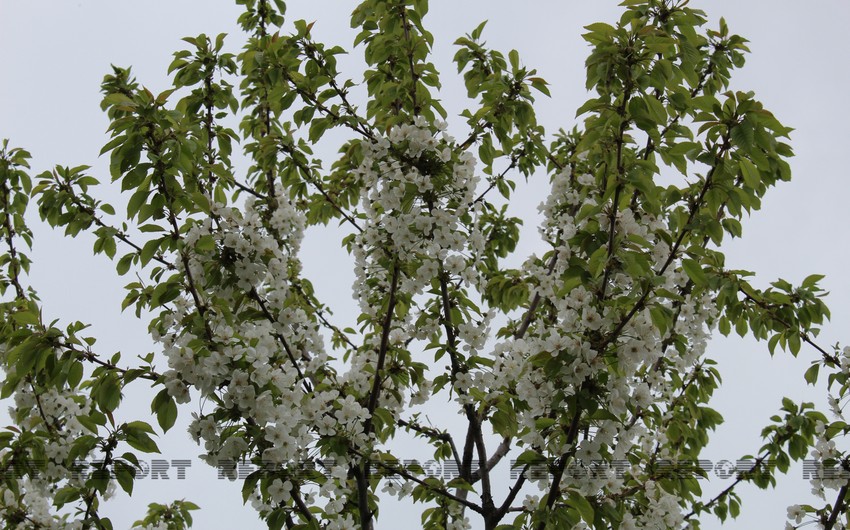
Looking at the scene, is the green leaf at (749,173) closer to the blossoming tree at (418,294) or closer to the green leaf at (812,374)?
the blossoming tree at (418,294)

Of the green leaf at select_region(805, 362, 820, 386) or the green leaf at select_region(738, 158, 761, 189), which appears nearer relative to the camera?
the green leaf at select_region(738, 158, 761, 189)

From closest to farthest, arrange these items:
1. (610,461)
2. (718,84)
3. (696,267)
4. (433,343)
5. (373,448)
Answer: (696,267), (610,461), (373,448), (433,343), (718,84)

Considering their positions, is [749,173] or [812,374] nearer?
[749,173]

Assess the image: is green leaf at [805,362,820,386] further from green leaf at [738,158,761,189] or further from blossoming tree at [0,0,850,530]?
green leaf at [738,158,761,189]

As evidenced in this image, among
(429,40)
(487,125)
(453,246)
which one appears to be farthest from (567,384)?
(429,40)

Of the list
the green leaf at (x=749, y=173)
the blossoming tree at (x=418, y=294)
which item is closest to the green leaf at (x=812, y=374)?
the blossoming tree at (x=418, y=294)

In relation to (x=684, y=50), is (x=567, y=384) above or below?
below

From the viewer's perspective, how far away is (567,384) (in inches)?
123

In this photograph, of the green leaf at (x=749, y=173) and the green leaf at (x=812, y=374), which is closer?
the green leaf at (x=749, y=173)

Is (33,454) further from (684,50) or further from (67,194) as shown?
(684,50)

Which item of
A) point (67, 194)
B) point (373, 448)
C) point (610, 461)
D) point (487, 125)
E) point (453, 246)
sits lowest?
point (610, 461)

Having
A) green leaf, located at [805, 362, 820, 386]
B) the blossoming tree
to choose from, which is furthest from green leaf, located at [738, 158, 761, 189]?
green leaf, located at [805, 362, 820, 386]

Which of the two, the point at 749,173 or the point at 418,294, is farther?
the point at 418,294

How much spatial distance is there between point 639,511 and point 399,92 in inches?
114
